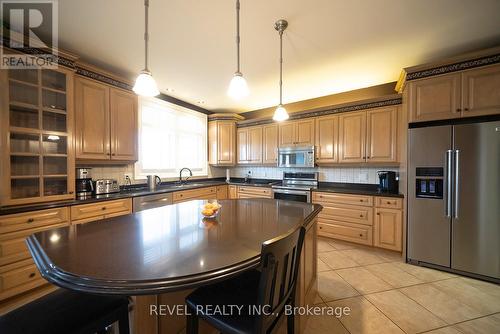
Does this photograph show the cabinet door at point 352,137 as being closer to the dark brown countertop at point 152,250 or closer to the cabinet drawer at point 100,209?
the dark brown countertop at point 152,250

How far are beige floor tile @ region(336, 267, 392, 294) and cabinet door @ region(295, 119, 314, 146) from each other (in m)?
2.16

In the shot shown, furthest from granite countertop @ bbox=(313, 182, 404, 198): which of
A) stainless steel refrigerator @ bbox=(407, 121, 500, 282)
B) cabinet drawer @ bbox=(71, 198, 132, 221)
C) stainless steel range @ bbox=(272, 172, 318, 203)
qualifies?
cabinet drawer @ bbox=(71, 198, 132, 221)

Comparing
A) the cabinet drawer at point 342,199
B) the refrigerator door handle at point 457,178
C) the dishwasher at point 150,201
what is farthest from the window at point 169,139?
the refrigerator door handle at point 457,178

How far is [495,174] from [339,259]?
1.91m

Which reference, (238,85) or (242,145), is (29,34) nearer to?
(238,85)

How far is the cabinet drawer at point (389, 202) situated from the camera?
276 cm

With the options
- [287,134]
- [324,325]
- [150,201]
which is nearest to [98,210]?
[150,201]

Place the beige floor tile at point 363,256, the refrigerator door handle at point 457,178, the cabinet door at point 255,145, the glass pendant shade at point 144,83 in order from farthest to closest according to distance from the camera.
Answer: the cabinet door at point 255,145
the beige floor tile at point 363,256
the refrigerator door handle at point 457,178
the glass pendant shade at point 144,83

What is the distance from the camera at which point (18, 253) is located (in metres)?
1.85

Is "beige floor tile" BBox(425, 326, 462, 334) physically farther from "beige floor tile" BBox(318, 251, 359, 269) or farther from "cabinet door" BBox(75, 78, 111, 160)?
"cabinet door" BBox(75, 78, 111, 160)

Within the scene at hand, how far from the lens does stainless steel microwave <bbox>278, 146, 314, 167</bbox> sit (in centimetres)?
373

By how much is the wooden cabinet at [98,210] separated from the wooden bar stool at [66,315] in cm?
153

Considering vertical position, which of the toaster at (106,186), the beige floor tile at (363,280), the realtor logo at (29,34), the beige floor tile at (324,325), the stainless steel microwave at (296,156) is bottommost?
the beige floor tile at (324,325)

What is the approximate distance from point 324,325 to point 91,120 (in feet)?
11.0
